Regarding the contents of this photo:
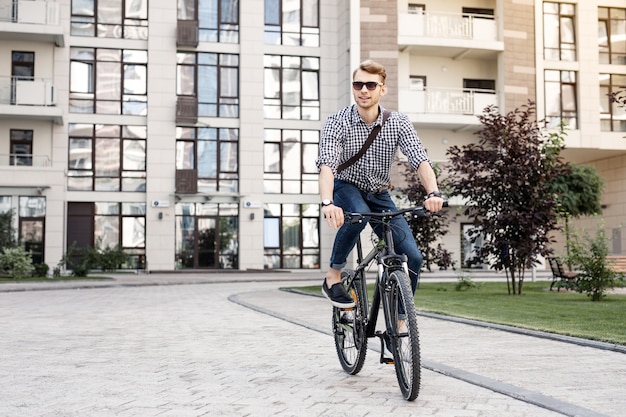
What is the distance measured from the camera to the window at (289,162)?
1431 inches

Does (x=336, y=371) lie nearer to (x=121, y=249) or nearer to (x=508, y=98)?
(x=121, y=249)

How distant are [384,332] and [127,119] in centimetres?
3158

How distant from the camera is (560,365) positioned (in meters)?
6.04

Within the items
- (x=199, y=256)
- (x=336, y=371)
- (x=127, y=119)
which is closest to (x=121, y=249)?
(x=199, y=256)

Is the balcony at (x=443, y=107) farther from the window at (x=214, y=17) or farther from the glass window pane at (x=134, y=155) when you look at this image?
the glass window pane at (x=134, y=155)

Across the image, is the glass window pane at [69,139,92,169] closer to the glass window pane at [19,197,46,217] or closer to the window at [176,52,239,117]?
the glass window pane at [19,197,46,217]

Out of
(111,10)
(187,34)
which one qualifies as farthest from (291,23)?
(111,10)

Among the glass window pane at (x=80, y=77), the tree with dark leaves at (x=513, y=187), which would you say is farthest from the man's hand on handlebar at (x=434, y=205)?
the glass window pane at (x=80, y=77)

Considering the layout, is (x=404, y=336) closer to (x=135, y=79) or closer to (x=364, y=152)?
(x=364, y=152)

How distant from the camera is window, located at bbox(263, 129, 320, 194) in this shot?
36.3 meters

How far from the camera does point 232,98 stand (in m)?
36.2

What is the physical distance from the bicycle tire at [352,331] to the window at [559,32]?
111ft

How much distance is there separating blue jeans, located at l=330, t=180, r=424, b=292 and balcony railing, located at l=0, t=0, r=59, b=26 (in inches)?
1207

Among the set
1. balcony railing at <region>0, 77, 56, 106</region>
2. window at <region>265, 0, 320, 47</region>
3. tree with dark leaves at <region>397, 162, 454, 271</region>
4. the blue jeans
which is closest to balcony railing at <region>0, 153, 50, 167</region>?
balcony railing at <region>0, 77, 56, 106</region>
